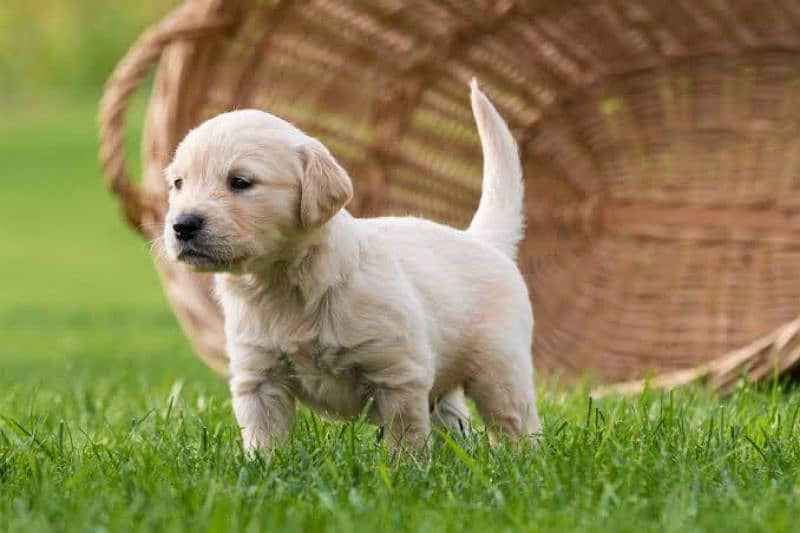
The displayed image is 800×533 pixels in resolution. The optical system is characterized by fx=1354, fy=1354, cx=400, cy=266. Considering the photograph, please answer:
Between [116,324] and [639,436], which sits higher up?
[639,436]

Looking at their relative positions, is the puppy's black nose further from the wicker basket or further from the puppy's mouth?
the wicker basket

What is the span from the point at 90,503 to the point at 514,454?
30.7 inches

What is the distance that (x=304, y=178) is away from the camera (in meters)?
2.54

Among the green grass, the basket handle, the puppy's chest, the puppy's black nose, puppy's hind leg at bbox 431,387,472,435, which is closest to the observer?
the green grass

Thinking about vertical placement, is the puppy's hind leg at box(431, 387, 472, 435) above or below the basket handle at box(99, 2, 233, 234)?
below

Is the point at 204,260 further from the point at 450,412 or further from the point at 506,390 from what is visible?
the point at 450,412

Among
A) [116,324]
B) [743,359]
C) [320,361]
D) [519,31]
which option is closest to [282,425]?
[320,361]

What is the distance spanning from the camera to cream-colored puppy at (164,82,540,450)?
2.53 metres

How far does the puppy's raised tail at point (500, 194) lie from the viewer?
319cm

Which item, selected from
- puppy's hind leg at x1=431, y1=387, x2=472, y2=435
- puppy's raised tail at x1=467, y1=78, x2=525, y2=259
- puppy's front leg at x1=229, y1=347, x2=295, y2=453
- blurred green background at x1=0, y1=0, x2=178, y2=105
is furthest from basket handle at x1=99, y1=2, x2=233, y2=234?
blurred green background at x1=0, y1=0, x2=178, y2=105

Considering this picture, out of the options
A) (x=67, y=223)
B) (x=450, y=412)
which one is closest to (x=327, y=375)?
(x=450, y=412)

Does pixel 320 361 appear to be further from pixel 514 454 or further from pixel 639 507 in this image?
pixel 639 507

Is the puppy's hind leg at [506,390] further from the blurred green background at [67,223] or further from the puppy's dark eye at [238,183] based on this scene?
the blurred green background at [67,223]

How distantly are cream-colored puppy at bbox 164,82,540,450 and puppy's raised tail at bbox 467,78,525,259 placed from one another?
0.36 m
